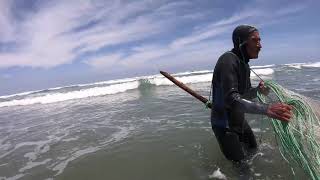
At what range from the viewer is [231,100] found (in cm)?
418

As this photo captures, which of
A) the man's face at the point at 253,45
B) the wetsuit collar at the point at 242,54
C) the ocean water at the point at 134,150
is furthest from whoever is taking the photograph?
the ocean water at the point at 134,150

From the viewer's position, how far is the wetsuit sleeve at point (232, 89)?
3.98 m

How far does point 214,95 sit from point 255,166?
73.7 inches

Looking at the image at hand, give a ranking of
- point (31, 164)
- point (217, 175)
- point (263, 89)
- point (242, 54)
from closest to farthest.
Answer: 1. point (242, 54)
2. point (263, 89)
3. point (217, 175)
4. point (31, 164)

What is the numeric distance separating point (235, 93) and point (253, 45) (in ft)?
2.62

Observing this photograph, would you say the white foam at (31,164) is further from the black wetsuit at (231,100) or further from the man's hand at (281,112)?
the man's hand at (281,112)

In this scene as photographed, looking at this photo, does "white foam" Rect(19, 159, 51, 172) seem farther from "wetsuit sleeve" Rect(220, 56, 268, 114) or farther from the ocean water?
"wetsuit sleeve" Rect(220, 56, 268, 114)

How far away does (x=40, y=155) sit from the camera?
8211 millimetres

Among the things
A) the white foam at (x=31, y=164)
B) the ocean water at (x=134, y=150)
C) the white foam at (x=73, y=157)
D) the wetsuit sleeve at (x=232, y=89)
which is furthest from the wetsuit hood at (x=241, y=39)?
the white foam at (x=31, y=164)

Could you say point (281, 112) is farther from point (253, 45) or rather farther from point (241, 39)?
point (241, 39)

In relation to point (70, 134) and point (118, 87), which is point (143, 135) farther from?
point (118, 87)

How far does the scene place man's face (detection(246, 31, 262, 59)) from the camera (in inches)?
176

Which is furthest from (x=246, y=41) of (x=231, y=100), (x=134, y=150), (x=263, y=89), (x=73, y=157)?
(x=73, y=157)

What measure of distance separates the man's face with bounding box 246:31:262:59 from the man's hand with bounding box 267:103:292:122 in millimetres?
1102
